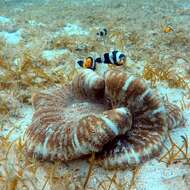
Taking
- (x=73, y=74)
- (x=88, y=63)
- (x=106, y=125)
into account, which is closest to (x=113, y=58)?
(x=88, y=63)

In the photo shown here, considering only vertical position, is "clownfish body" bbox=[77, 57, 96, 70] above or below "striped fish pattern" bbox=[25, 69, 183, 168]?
below

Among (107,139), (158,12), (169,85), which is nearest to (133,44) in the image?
(169,85)

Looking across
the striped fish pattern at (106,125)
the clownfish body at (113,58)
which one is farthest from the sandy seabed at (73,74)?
the clownfish body at (113,58)

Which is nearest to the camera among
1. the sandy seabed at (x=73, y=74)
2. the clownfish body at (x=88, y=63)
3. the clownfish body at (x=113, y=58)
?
the sandy seabed at (x=73, y=74)

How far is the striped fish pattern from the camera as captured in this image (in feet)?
8.88

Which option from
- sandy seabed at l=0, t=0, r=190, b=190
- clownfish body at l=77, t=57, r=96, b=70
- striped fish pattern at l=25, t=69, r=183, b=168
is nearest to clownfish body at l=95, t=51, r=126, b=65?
clownfish body at l=77, t=57, r=96, b=70

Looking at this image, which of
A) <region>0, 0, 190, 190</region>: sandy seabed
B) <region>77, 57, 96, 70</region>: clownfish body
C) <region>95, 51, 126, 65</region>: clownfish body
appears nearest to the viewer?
<region>0, 0, 190, 190</region>: sandy seabed

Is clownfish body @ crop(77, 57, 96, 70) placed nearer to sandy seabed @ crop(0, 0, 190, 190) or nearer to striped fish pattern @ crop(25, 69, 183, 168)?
sandy seabed @ crop(0, 0, 190, 190)

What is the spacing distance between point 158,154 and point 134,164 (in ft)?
0.83

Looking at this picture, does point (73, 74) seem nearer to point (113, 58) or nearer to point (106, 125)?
point (113, 58)

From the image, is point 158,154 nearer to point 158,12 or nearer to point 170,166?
point 170,166

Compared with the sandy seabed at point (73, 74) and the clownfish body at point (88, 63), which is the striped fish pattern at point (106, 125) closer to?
the sandy seabed at point (73, 74)

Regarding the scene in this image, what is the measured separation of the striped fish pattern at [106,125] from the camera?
2.71 meters

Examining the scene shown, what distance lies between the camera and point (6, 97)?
404 centimetres
